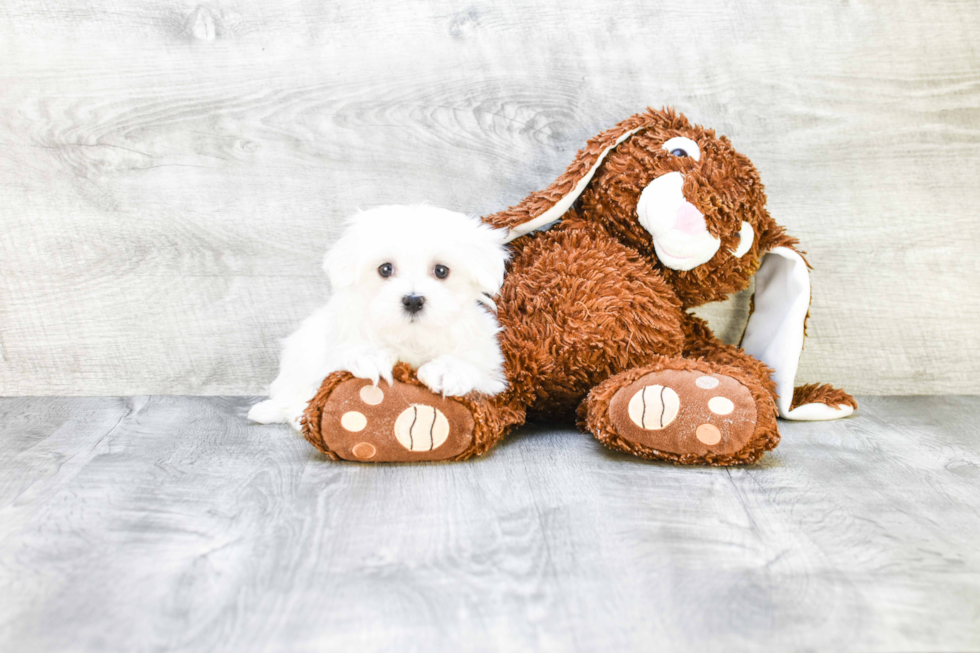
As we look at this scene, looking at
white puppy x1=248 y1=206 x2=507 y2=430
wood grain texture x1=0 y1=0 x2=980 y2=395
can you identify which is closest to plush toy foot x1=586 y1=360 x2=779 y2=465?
white puppy x1=248 y1=206 x2=507 y2=430

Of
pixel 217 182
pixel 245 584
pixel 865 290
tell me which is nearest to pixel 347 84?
pixel 217 182

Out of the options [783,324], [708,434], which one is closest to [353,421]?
[708,434]

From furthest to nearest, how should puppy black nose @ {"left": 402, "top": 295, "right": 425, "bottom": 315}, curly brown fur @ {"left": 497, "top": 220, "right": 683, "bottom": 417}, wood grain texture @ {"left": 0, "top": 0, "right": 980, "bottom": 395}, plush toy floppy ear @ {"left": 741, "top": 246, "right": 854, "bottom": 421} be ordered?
wood grain texture @ {"left": 0, "top": 0, "right": 980, "bottom": 395}, plush toy floppy ear @ {"left": 741, "top": 246, "right": 854, "bottom": 421}, curly brown fur @ {"left": 497, "top": 220, "right": 683, "bottom": 417}, puppy black nose @ {"left": 402, "top": 295, "right": 425, "bottom": 315}

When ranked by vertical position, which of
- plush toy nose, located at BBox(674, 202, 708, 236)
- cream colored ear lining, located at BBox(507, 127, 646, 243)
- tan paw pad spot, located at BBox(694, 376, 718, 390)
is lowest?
tan paw pad spot, located at BBox(694, 376, 718, 390)

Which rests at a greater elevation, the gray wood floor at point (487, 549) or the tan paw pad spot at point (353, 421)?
the tan paw pad spot at point (353, 421)

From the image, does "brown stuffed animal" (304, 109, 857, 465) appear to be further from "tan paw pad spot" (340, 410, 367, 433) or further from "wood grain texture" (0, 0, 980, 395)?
"wood grain texture" (0, 0, 980, 395)

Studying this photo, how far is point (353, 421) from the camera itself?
1.12 metres

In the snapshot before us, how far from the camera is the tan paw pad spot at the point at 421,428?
1.12 metres

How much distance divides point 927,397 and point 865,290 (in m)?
0.28

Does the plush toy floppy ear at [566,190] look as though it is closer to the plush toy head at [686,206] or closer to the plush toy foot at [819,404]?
the plush toy head at [686,206]

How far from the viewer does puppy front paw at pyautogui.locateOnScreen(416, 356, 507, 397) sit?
1.12m

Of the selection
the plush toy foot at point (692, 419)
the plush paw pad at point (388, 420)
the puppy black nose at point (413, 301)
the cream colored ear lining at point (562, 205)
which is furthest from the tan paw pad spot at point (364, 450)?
the cream colored ear lining at point (562, 205)

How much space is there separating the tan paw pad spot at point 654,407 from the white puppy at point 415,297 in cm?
23

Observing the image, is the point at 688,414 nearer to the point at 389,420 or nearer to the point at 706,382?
the point at 706,382
